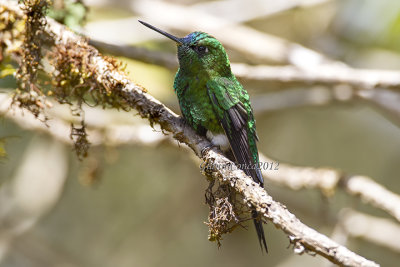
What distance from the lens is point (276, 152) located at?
8.66 metres

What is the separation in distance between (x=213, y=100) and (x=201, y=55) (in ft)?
1.33

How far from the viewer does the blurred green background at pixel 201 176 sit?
A: 7.39 m

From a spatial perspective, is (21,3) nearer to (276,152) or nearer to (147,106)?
(147,106)

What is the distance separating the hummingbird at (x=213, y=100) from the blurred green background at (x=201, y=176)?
2.88m

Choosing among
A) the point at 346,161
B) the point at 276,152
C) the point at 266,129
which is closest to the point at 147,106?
the point at 266,129

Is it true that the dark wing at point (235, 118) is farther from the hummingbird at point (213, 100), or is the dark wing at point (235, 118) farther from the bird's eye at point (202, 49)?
the bird's eye at point (202, 49)

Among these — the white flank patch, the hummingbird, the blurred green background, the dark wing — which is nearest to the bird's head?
the hummingbird

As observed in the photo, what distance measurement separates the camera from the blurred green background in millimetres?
7395

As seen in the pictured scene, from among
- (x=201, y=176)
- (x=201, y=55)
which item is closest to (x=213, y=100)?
(x=201, y=55)

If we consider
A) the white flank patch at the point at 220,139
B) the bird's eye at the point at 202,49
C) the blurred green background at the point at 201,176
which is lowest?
the blurred green background at the point at 201,176

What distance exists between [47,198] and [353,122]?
226 inches

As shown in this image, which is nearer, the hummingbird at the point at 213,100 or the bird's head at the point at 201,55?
the hummingbird at the point at 213,100

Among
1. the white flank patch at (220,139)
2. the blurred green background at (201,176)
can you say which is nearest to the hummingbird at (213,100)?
the white flank patch at (220,139)

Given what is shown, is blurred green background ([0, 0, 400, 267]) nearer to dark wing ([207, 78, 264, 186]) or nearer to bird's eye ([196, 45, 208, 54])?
bird's eye ([196, 45, 208, 54])
